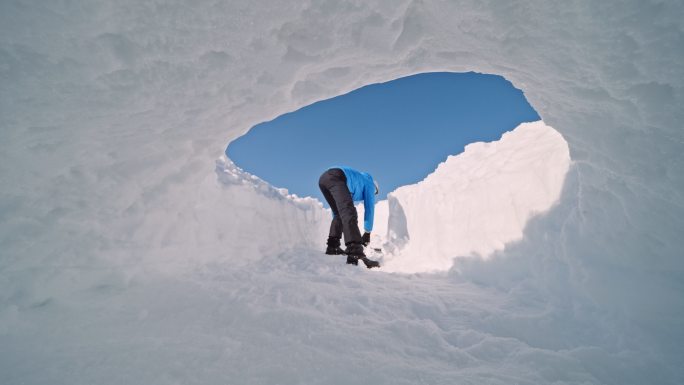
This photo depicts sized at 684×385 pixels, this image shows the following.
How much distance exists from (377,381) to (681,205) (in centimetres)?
176

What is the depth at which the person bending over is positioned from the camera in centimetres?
364

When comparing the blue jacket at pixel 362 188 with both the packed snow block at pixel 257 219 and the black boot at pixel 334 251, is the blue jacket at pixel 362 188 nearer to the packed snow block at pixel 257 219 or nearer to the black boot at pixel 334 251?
the black boot at pixel 334 251

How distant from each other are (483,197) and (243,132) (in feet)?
Result: 11.0

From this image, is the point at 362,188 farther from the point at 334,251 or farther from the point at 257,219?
the point at 257,219

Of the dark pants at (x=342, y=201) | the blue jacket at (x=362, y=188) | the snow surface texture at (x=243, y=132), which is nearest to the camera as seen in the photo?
the snow surface texture at (x=243, y=132)

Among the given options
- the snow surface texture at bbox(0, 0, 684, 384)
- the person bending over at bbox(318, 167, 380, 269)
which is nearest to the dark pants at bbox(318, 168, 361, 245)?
the person bending over at bbox(318, 167, 380, 269)

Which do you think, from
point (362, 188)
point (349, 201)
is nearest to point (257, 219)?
point (362, 188)

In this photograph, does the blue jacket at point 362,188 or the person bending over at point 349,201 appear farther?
the blue jacket at point 362,188

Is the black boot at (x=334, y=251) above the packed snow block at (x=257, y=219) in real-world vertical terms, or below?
below

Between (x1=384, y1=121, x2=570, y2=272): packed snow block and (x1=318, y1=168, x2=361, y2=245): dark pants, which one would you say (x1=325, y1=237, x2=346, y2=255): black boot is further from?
(x1=384, y1=121, x2=570, y2=272): packed snow block

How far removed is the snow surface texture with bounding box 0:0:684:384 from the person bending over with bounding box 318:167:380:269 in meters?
1.13

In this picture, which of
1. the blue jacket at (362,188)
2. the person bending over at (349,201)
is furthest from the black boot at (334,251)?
the blue jacket at (362,188)

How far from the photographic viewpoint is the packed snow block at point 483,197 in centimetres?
345

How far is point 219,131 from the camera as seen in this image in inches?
93.1
